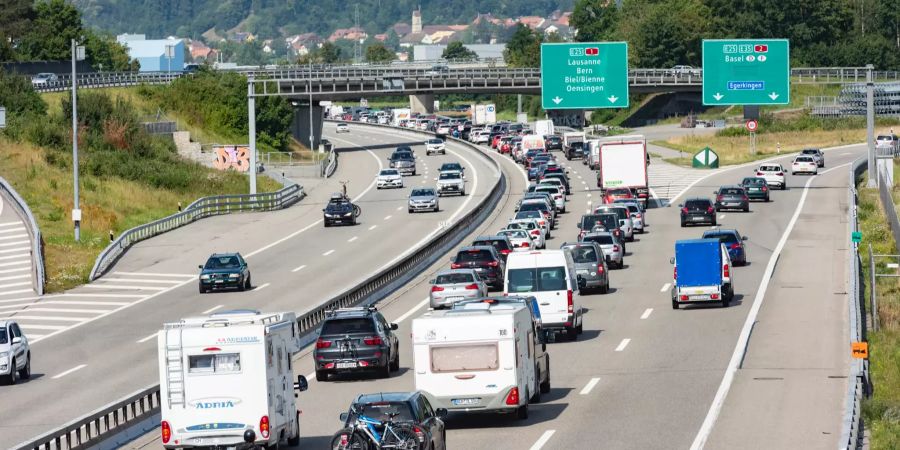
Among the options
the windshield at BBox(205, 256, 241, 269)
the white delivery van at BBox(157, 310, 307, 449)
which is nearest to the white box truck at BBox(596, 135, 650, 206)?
the windshield at BBox(205, 256, 241, 269)

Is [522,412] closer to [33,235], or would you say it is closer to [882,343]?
[882,343]

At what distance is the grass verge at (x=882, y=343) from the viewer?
25655mm

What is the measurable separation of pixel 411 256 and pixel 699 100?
11616 cm

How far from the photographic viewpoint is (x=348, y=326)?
34.0m

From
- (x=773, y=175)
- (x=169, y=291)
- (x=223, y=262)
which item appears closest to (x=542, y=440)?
(x=223, y=262)

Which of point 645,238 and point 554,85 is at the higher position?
point 554,85

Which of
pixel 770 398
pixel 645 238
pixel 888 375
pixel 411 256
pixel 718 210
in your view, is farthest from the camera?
pixel 718 210

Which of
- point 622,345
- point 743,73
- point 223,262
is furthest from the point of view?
point 743,73

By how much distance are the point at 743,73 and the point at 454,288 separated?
137ft

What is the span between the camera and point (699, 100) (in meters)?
167

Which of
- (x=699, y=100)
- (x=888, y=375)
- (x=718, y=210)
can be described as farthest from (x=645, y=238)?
(x=699, y=100)

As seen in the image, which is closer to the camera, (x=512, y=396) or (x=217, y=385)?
(x=217, y=385)

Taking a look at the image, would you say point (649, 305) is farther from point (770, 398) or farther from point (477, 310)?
point (477, 310)

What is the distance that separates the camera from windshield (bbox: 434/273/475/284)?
4475cm
